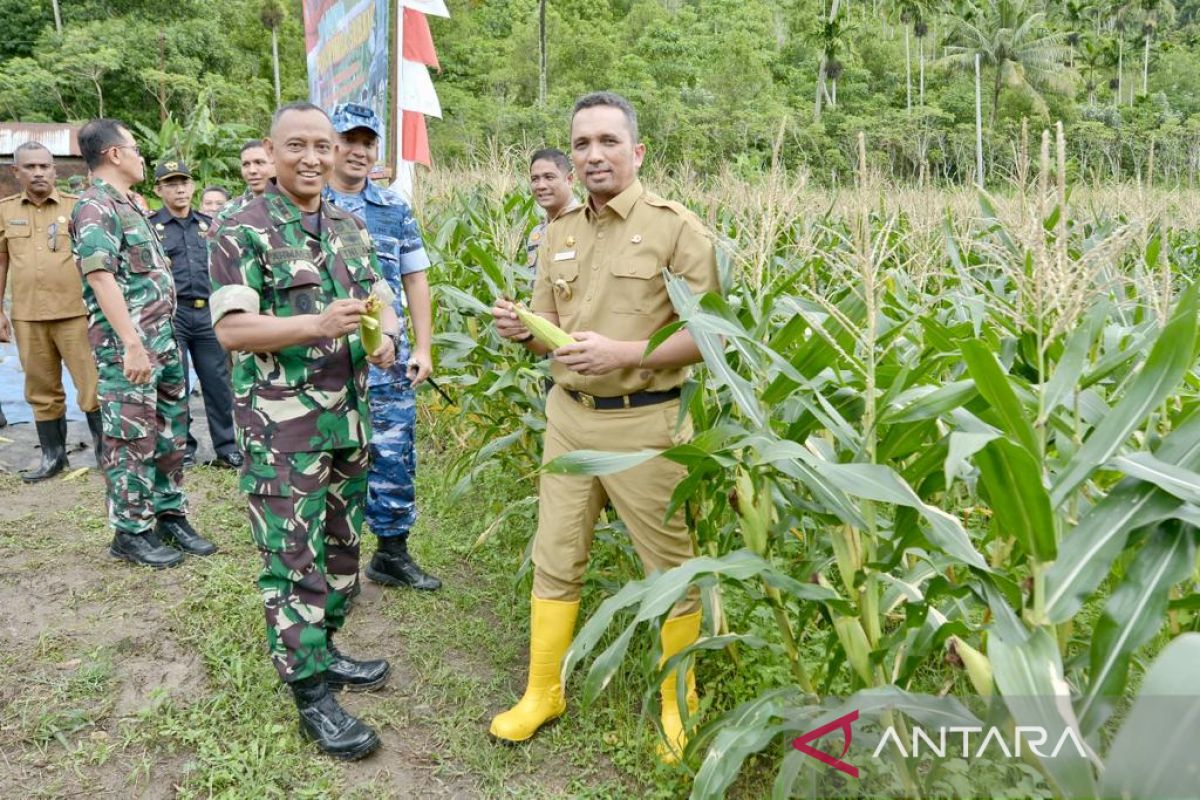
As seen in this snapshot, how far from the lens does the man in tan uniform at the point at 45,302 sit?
496 centimetres

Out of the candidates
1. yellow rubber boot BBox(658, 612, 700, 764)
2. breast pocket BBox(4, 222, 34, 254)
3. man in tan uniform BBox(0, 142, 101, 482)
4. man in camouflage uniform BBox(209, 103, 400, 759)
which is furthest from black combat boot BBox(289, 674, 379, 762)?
breast pocket BBox(4, 222, 34, 254)

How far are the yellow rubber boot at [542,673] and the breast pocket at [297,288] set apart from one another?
3.80ft

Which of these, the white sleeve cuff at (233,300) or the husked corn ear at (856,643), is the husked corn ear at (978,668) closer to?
the husked corn ear at (856,643)

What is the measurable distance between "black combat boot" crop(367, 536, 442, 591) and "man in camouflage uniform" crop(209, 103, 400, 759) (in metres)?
1.05

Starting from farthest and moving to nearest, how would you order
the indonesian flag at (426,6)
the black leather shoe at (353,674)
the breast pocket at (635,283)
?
the indonesian flag at (426,6) → the black leather shoe at (353,674) → the breast pocket at (635,283)

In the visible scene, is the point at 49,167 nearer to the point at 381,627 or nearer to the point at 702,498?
the point at 381,627

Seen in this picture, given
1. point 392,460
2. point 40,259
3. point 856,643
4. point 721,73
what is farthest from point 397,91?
point 721,73

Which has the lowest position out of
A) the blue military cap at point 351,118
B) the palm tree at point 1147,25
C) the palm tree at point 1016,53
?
the blue military cap at point 351,118

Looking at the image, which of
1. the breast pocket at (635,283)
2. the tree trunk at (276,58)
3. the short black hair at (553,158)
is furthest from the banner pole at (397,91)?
the tree trunk at (276,58)

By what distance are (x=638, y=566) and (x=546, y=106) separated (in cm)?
2668

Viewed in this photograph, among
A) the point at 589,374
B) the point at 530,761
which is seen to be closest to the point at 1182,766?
the point at 589,374

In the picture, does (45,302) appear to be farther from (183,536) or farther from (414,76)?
(414,76)

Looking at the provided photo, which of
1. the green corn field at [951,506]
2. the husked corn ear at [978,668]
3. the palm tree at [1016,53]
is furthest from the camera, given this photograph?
the palm tree at [1016,53]

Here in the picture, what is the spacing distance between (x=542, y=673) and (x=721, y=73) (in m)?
37.4
